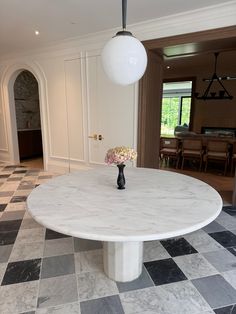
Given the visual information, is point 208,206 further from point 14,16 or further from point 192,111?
point 192,111

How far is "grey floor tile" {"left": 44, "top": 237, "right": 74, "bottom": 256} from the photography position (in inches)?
83.6

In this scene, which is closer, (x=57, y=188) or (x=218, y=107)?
(x=57, y=188)

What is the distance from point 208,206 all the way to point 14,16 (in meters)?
3.24

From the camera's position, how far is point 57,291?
1.65m

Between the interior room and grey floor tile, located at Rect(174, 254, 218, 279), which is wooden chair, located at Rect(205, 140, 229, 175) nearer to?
the interior room

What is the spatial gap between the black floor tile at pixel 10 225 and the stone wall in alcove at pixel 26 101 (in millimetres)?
3964

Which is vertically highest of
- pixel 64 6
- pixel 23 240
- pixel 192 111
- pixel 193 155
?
pixel 64 6

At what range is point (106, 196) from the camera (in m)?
1.66

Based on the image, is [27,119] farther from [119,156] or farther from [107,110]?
[119,156]

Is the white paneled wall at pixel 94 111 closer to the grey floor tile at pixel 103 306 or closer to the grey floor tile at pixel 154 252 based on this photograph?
the grey floor tile at pixel 154 252

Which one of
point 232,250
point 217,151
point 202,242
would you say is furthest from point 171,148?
point 232,250

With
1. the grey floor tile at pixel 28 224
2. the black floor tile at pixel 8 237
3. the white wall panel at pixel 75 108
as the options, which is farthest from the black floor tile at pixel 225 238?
the white wall panel at pixel 75 108

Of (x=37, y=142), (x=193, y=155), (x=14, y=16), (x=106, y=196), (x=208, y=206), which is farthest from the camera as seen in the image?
(x=37, y=142)

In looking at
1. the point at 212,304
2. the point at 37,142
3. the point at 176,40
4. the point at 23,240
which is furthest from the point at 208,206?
the point at 37,142
